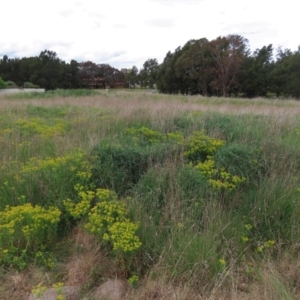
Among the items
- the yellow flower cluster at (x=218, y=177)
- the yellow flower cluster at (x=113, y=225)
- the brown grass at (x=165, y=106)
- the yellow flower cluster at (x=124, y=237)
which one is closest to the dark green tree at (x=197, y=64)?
the brown grass at (x=165, y=106)

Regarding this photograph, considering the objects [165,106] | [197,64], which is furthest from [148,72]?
[165,106]

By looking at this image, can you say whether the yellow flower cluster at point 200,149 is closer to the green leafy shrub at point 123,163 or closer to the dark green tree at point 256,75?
the green leafy shrub at point 123,163

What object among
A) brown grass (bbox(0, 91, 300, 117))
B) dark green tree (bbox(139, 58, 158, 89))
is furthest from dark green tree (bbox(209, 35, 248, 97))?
dark green tree (bbox(139, 58, 158, 89))

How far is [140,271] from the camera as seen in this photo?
2.22 metres

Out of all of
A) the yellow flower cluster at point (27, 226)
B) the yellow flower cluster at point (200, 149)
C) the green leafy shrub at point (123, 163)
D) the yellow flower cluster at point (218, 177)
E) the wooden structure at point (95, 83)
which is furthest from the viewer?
the wooden structure at point (95, 83)

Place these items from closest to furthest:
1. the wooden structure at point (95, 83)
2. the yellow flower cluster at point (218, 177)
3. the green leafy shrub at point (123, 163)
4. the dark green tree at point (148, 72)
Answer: the yellow flower cluster at point (218, 177) < the green leafy shrub at point (123, 163) < the dark green tree at point (148, 72) < the wooden structure at point (95, 83)

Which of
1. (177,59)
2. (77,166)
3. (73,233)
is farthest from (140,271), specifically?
(177,59)

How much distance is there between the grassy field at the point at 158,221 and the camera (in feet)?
6.89

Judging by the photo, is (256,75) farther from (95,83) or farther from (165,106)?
(95,83)

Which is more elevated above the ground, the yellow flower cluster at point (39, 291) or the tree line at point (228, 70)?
the tree line at point (228, 70)

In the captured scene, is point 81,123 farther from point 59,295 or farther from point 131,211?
point 59,295

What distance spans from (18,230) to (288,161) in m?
3.64

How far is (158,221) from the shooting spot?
2.65 m

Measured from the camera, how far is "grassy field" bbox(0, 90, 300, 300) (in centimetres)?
210
